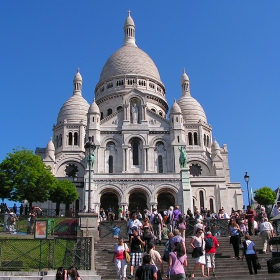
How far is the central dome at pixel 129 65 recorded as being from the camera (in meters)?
66.8

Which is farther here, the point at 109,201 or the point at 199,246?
the point at 109,201

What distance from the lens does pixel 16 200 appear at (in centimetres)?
3891

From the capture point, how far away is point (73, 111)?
6259 cm

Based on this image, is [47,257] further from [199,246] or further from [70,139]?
[70,139]

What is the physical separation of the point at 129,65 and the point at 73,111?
12.6 metres

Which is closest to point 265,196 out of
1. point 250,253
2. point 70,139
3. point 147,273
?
point 70,139

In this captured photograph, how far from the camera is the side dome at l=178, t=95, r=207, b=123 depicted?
61938 mm

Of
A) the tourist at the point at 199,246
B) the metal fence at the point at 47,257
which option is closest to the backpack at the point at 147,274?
the tourist at the point at 199,246

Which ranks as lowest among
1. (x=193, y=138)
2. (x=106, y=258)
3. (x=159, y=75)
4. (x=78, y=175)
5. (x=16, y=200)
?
(x=106, y=258)

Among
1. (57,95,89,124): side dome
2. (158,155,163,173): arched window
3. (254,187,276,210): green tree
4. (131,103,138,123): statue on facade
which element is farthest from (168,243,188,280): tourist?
(254,187,276,210): green tree

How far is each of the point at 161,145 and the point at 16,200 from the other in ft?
62.6

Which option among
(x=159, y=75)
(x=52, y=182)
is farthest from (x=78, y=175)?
(x=159, y=75)

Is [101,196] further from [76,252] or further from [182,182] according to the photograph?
[76,252]

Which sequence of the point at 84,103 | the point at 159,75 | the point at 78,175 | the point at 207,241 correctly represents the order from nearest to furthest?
1. the point at 207,241
2. the point at 78,175
3. the point at 84,103
4. the point at 159,75
